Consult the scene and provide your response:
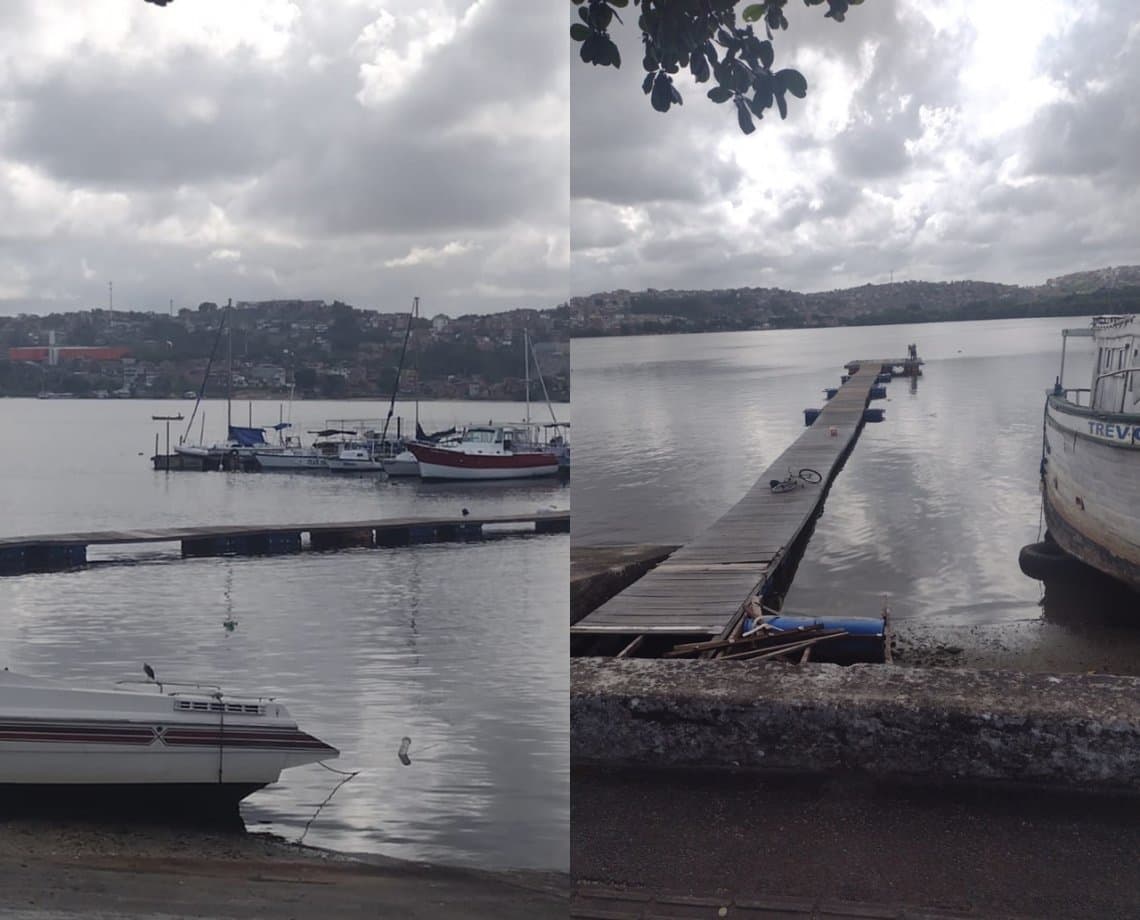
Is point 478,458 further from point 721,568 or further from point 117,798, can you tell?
point 117,798

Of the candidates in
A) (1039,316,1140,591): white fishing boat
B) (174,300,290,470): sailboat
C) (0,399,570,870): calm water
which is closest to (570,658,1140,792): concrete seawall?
(0,399,570,870): calm water

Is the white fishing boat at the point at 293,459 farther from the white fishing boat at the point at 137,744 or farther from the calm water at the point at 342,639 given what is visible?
the white fishing boat at the point at 137,744

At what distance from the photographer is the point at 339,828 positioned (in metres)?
4.17

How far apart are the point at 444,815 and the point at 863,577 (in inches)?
148

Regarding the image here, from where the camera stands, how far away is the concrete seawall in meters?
1.73

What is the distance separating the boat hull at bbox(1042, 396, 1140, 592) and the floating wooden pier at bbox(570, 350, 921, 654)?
1394mm

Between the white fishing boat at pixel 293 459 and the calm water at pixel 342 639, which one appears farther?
the white fishing boat at pixel 293 459

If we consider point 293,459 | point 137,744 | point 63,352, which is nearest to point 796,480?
point 137,744

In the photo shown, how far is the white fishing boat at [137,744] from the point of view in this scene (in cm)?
331

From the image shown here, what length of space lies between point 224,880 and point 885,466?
25.2ft

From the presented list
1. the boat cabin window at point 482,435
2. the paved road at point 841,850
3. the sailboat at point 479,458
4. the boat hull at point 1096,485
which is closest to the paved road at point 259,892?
the paved road at point 841,850

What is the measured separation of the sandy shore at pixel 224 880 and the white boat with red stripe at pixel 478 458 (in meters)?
12.5

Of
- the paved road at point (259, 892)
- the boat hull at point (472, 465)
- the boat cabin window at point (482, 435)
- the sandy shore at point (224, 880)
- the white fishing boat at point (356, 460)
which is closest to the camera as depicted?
the paved road at point (259, 892)

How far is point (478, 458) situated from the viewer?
1845 cm
